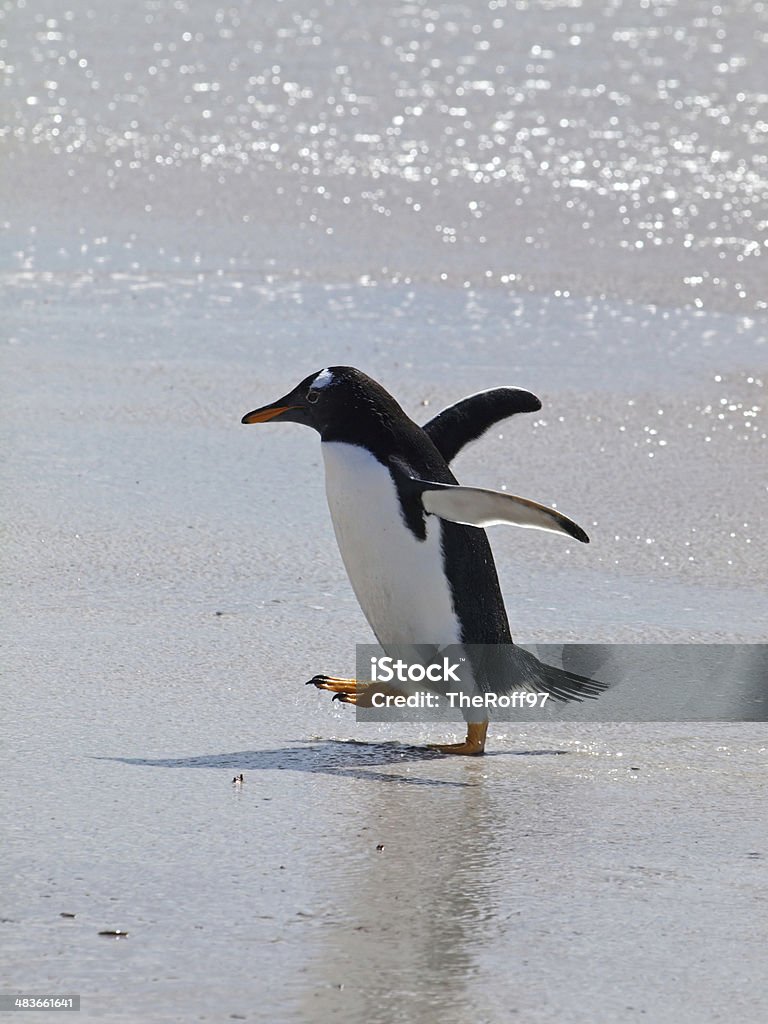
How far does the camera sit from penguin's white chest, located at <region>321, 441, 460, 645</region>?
3.37m

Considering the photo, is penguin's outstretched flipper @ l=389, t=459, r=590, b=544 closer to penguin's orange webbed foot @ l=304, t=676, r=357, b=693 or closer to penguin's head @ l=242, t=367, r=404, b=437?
penguin's head @ l=242, t=367, r=404, b=437

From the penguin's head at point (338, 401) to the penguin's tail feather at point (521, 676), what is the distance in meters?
0.48

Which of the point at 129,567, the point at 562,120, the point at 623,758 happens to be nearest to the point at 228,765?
the point at 623,758

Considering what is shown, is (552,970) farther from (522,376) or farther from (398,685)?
(522,376)

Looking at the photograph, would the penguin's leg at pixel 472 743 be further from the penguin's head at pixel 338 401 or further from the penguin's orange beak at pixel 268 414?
the penguin's orange beak at pixel 268 414

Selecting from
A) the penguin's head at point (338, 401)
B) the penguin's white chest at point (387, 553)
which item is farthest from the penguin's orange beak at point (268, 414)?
the penguin's white chest at point (387, 553)

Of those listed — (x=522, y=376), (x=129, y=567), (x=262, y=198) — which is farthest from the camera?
(x=262, y=198)

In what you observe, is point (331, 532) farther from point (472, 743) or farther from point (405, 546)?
point (472, 743)

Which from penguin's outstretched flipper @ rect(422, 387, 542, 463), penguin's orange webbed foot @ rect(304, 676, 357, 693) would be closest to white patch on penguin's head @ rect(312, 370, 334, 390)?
penguin's outstretched flipper @ rect(422, 387, 542, 463)

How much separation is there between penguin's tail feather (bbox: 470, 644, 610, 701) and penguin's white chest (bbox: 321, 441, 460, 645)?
72mm

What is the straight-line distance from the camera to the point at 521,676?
11.4 ft

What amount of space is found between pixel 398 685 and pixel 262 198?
5.51 m

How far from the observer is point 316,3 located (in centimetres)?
1516

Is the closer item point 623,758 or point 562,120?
point 623,758
